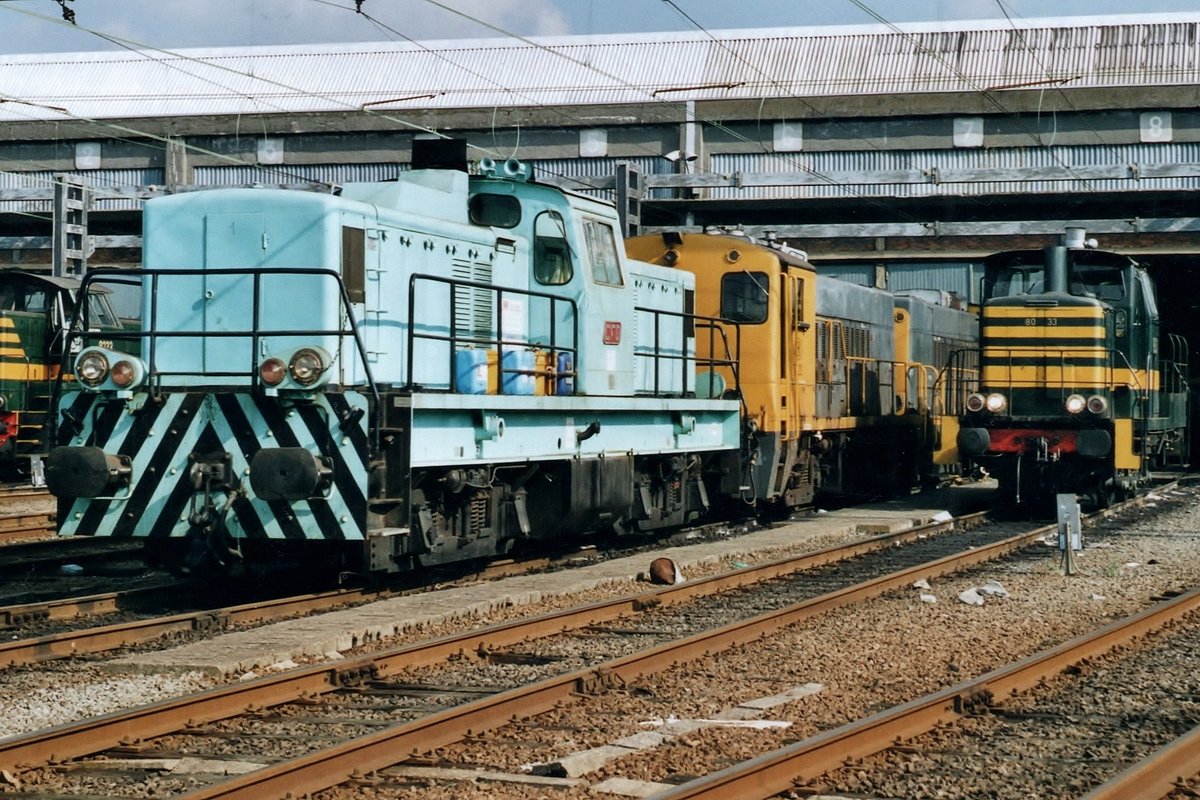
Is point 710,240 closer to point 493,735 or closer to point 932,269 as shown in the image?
point 493,735

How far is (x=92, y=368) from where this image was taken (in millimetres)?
9078

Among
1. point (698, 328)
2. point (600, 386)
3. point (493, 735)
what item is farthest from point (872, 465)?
point (493, 735)

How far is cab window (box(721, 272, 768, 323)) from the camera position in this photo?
15258 millimetres

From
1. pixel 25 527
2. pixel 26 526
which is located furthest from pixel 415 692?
pixel 26 526

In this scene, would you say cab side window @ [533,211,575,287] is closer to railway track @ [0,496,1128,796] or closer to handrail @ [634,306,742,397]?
handrail @ [634,306,742,397]

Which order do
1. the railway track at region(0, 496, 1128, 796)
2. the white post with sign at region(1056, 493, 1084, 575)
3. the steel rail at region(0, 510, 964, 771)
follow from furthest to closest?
the white post with sign at region(1056, 493, 1084, 575) < the steel rail at region(0, 510, 964, 771) < the railway track at region(0, 496, 1128, 796)

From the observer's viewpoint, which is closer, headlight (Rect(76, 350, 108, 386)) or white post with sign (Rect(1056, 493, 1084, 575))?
headlight (Rect(76, 350, 108, 386))

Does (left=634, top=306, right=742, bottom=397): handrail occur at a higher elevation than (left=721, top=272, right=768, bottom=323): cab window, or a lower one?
lower

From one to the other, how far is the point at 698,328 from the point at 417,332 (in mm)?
5498

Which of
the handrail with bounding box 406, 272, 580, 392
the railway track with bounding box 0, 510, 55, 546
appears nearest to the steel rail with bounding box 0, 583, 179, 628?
the handrail with bounding box 406, 272, 580, 392

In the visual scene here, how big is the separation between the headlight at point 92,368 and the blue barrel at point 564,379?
356 cm

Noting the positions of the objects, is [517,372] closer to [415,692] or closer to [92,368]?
[92,368]

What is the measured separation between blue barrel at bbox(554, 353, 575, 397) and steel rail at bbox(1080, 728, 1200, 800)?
638 cm

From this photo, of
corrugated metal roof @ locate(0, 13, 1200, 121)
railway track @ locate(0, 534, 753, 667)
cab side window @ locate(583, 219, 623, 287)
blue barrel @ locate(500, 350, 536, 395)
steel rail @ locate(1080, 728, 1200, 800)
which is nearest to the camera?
steel rail @ locate(1080, 728, 1200, 800)
